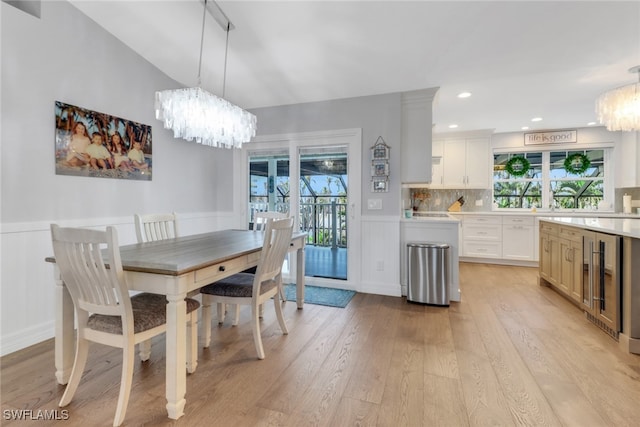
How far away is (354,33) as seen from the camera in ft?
9.12

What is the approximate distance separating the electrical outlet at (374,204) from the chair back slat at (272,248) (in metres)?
1.62

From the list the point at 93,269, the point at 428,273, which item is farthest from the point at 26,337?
the point at 428,273

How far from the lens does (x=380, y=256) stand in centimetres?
379

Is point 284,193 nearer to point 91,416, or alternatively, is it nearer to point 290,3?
point 290,3

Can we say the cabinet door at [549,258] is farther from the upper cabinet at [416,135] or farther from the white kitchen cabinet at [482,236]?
the upper cabinet at [416,135]

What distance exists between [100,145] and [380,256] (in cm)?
322

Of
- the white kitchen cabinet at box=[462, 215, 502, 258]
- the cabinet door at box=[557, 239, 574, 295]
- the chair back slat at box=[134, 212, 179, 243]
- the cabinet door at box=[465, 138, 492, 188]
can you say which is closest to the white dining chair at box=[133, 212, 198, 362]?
the chair back slat at box=[134, 212, 179, 243]

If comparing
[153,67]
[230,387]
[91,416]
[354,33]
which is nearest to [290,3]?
[354,33]

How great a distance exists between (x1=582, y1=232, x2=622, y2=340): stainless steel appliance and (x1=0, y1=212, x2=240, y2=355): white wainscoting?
15.0 feet

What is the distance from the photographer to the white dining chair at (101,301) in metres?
1.53

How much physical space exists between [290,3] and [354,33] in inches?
24.9

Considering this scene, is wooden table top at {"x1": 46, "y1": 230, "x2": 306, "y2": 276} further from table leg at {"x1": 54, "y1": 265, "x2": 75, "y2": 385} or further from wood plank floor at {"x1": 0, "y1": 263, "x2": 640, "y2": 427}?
wood plank floor at {"x1": 0, "y1": 263, "x2": 640, "y2": 427}

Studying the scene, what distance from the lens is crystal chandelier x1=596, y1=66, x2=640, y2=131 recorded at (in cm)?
280

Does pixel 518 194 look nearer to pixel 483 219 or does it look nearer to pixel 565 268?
pixel 483 219
